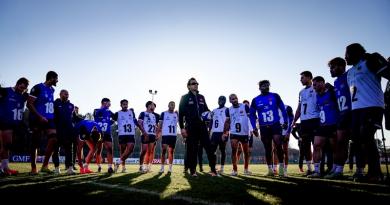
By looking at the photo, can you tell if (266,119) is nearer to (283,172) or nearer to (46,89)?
(283,172)

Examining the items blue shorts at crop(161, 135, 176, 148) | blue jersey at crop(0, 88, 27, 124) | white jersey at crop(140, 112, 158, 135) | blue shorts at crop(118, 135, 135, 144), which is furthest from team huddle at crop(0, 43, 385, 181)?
blue shorts at crop(161, 135, 176, 148)

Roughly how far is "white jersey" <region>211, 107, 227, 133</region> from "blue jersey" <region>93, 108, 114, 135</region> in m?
4.16

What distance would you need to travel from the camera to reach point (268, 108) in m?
8.52

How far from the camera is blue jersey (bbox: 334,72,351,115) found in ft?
19.9

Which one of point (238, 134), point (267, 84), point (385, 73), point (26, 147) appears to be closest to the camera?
point (385, 73)

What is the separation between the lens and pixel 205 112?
7.62 metres

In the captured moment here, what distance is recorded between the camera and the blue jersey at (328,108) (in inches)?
284

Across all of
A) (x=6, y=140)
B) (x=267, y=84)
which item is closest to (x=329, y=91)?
(x=267, y=84)

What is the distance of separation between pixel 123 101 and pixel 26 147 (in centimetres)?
3351

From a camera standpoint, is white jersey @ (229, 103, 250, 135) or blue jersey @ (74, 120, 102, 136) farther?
blue jersey @ (74, 120, 102, 136)

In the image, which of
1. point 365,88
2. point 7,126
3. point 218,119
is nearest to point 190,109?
point 218,119

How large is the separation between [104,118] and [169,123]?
2.66 metres

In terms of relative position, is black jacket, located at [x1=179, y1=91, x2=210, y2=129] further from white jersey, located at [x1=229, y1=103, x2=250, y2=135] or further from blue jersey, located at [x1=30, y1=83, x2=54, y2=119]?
blue jersey, located at [x1=30, y1=83, x2=54, y2=119]

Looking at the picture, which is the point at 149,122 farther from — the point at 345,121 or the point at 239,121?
the point at 345,121
